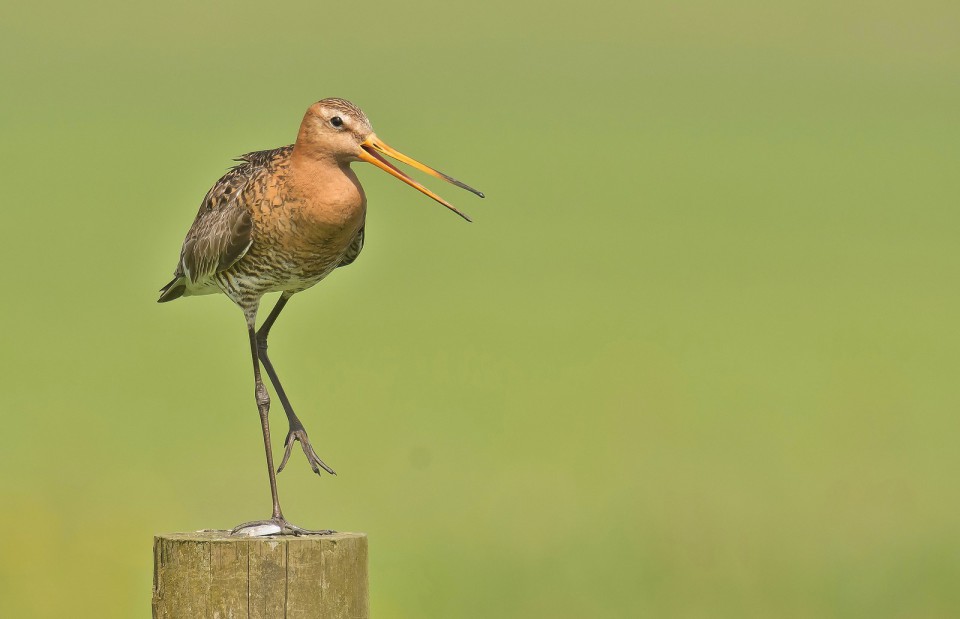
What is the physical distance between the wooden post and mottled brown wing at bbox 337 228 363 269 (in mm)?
2827

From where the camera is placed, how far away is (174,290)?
11625 millimetres

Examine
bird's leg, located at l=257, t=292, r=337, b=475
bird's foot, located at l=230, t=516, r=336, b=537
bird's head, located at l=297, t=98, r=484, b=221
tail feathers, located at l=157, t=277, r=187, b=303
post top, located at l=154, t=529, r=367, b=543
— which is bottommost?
post top, located at l=154, t=529, r=367, b=543

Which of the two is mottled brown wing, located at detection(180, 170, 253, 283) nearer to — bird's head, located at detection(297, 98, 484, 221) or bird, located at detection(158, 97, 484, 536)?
bird, located at detection(158, 97, 484, 536)

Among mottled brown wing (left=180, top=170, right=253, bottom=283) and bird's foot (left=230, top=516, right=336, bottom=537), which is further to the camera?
mottled brown wing (left=180, top=170, right=253, bottom=283)

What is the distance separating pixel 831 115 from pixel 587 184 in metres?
9.53

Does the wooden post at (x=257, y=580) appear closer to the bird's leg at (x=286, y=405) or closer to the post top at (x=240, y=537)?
the post top at (x=240, y=537)

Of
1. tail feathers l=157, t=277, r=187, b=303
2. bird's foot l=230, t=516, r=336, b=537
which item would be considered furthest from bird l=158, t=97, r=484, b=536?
tail feathers l=157, t=277, r=187, b=303

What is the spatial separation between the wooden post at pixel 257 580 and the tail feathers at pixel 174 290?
11.4ft

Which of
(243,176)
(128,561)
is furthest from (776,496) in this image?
(243,176)

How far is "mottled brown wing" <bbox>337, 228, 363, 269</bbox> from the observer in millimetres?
10703

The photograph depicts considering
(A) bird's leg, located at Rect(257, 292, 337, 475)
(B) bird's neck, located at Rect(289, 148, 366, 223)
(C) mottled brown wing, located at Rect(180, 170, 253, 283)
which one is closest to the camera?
(B) bird's neck, located at Rect(289, 148, 366, 223)

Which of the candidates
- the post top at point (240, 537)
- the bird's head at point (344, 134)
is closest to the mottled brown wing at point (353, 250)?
the bird's head at point (344, 134)

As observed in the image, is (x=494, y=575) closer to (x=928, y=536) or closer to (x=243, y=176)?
(x=928, y=536)

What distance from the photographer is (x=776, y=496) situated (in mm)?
19047
